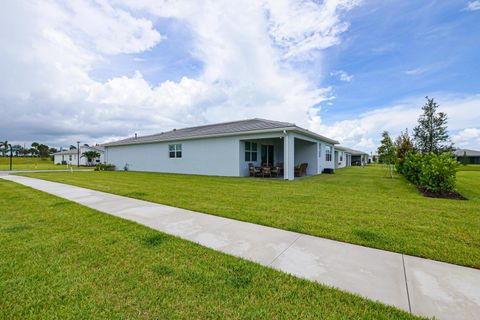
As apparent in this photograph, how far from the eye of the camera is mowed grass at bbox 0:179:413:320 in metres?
1.97

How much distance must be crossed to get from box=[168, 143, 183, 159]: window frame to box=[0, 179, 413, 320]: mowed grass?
13.9 m

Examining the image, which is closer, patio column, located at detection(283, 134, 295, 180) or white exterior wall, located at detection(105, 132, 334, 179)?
patio column, located at detection(283, 134, 295, 180)

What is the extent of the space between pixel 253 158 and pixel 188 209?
10328mm

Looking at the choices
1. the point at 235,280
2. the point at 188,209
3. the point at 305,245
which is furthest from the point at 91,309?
the point at 188,209

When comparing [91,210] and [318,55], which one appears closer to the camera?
[91,210]

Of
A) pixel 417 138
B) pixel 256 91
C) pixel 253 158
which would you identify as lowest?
pixel 253 158

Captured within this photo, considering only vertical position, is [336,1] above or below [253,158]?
above

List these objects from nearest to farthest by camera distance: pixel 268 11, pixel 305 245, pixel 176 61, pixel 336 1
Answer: pixel 305 245
pixel 336 1
pixel 268 11
pixel 176 61

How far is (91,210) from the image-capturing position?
18.6ft

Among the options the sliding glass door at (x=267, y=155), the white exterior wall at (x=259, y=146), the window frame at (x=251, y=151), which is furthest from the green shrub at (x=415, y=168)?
the window frame at (x=251, y=151)

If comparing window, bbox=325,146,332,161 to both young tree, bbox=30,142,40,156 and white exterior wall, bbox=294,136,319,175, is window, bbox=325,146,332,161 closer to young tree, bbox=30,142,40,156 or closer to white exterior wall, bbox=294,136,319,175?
white exterior wall, bbox=294,136,319,175

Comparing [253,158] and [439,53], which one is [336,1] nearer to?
[439,53]

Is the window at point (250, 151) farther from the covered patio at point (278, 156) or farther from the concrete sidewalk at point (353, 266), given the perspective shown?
the concrete sidewalk at point (353, 266)

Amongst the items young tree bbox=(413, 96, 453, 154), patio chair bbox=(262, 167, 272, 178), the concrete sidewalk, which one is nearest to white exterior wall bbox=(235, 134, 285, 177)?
patio chair bbox=(262, 167, 272, 178)
